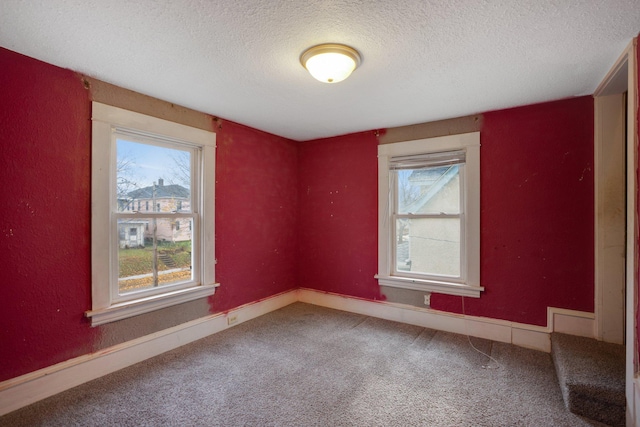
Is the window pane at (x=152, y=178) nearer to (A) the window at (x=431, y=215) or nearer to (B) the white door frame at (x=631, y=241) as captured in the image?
(A) the window at (x=431, y=215)

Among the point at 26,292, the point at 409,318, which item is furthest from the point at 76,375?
the point at 409,318

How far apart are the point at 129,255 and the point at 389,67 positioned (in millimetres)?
2642

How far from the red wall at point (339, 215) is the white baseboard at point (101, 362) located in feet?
4.09

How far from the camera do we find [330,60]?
1.94 metres

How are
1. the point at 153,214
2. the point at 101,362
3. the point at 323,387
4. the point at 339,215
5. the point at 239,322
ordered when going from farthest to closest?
the point at 339,215 → the point at 239,322 → the point at 153,214 → the point at 101,362 → the point at 323,387

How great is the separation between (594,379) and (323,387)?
1811 mm

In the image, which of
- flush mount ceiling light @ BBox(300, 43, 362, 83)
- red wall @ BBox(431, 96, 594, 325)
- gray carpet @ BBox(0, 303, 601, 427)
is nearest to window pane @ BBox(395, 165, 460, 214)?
red wall @ BBox(431, 96, 594, 325)

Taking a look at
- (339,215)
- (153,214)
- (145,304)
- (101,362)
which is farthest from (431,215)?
(101,362)

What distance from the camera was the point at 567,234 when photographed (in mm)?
2764

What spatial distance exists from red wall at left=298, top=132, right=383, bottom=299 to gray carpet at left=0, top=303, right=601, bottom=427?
101 centimetres

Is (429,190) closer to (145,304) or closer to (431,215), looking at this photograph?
(431,215)

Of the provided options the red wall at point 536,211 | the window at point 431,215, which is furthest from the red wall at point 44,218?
the red wall at point 536,211

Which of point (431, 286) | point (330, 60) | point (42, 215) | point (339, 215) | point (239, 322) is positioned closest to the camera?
point (330, 60)

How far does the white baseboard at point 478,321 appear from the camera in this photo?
2730 millimetres
